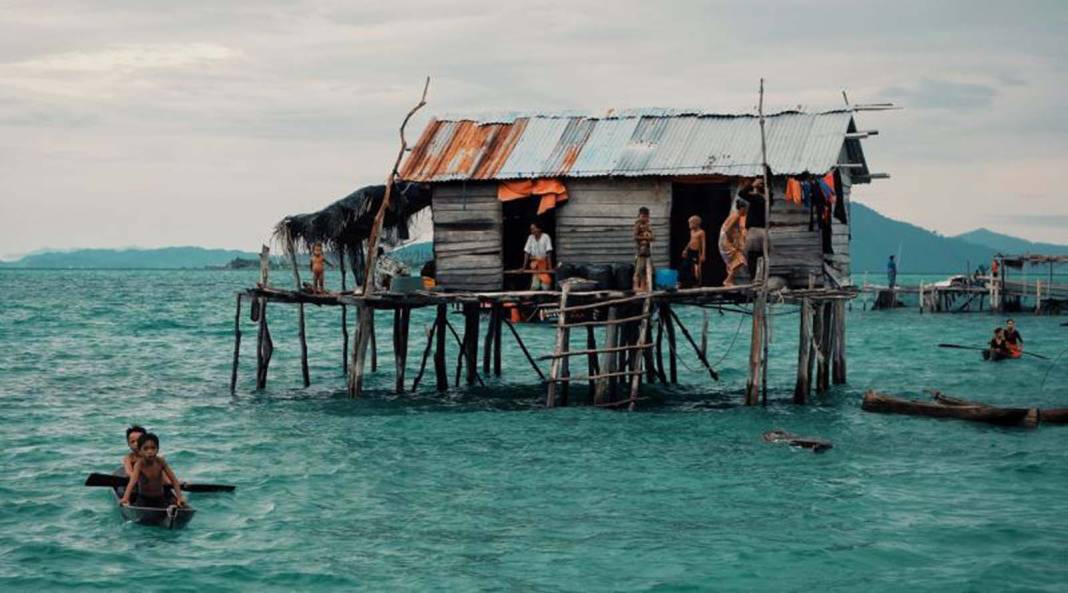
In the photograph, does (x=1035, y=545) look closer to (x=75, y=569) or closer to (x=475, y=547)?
(x=475, y=547)

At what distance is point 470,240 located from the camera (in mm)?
26203

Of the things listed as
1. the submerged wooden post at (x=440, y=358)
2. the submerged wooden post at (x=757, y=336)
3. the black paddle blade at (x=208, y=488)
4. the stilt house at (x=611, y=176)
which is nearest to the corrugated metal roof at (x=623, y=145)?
the stilt house at (x=611, y=176)

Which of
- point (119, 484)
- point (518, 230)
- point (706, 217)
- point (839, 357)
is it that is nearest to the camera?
point (119, 484)

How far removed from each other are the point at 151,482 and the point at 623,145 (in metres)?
12.2

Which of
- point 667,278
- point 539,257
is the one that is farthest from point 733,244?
point 539,257

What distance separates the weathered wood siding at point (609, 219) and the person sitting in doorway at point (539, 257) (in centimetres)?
29

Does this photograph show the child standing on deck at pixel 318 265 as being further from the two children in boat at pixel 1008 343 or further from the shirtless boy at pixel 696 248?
the two children in boat at pixel 1008 343

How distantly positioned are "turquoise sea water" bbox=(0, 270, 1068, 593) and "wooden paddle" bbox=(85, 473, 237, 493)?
181mm

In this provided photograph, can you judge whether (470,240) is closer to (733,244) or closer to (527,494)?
(733,244)

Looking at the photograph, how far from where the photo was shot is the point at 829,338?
30.5m

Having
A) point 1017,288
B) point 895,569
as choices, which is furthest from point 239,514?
point 1017,288

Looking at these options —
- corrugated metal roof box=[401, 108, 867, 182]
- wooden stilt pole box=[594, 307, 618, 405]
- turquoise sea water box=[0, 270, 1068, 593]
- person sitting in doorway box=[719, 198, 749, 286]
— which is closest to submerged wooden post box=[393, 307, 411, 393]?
turquoise sea water box=[0, 270, 1068, 593]

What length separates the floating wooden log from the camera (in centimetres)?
2203

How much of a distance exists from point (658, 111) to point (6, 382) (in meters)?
18.8
